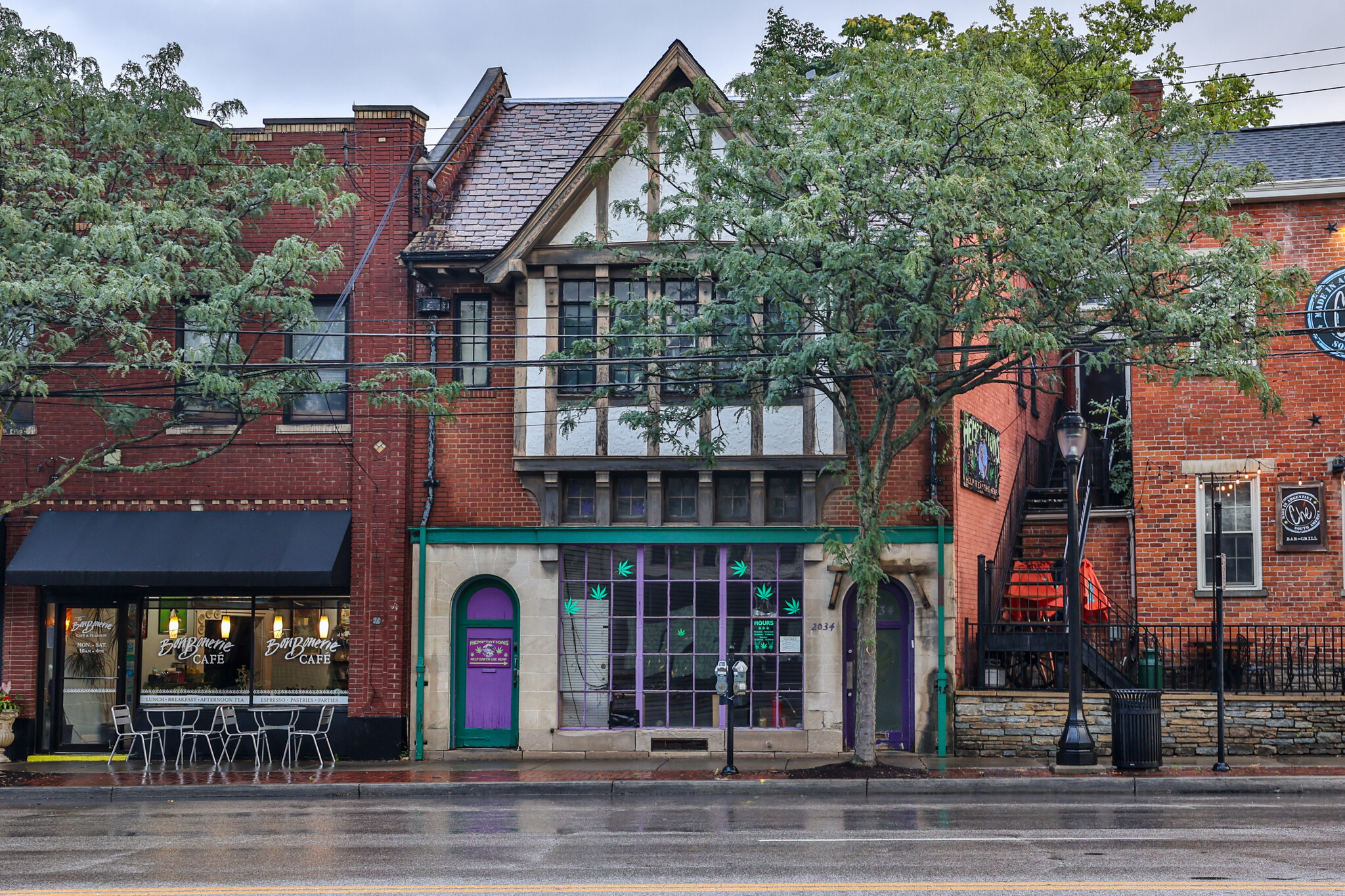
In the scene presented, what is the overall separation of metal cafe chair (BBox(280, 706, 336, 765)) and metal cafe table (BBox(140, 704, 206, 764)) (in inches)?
57.1

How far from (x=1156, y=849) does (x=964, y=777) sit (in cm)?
559

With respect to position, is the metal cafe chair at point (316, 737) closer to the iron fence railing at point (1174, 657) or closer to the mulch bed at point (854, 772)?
the mulch bed at point (854, 772)

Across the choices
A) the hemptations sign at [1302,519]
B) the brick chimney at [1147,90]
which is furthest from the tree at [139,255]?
the brick chimney at [1147,90]

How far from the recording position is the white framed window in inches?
827

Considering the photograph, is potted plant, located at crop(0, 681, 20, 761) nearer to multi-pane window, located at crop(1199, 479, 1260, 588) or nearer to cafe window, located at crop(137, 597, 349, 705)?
cafe window, located at crop(137, 597, 349, 705)

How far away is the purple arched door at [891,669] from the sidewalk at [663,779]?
2.11 ft

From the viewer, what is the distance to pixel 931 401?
17906mm

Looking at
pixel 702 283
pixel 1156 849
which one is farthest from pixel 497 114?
pixel 1156 849

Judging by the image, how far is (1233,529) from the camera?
837 inches

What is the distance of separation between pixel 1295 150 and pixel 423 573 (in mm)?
15816

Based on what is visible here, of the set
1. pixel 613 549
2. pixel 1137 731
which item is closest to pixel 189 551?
pixel 613 549

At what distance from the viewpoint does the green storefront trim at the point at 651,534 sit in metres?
20.0

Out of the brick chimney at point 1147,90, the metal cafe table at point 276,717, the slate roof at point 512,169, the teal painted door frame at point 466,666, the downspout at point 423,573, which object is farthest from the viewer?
the brick chimney at point 1147,90

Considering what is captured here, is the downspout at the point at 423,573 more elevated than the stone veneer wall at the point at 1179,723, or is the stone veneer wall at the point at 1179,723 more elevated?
the downspout at the point at 423,573
